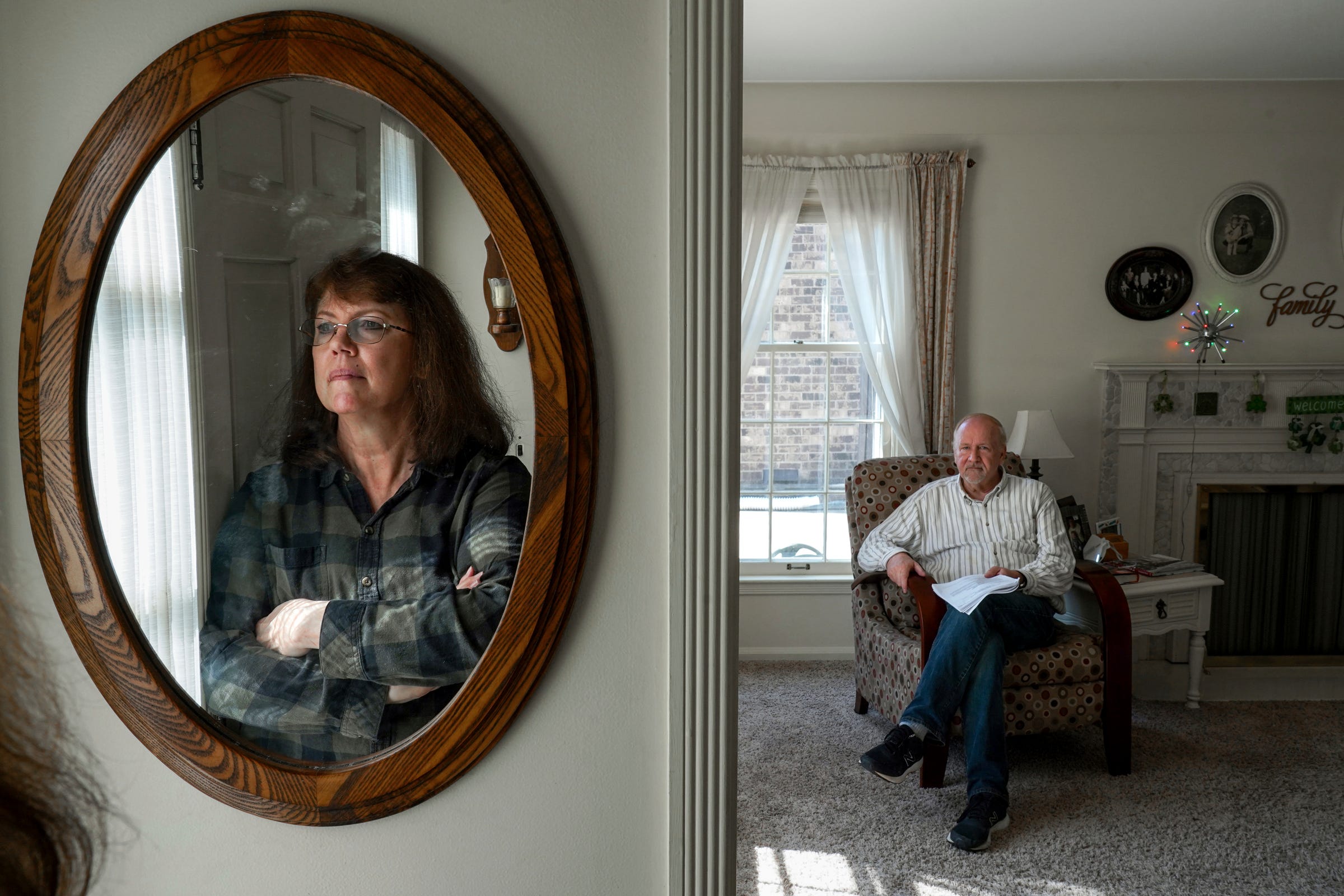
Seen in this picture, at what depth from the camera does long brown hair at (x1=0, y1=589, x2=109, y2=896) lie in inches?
21.2

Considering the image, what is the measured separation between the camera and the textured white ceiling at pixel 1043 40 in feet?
9.93

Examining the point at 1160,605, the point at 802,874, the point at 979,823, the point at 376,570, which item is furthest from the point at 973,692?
the point at 376,570

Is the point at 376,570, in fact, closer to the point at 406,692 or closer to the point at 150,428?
the point at 406,692

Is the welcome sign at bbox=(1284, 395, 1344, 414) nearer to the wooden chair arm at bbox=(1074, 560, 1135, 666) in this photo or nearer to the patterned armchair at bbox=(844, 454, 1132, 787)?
the patterned armchair at bbox=(844, 454, 1132, 787)

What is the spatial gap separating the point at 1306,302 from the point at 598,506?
14.0 ft

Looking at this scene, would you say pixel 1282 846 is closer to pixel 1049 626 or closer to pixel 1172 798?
pixel 1172 798

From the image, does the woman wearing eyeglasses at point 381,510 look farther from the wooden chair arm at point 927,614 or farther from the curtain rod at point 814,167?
the curtain rod at point 814,167

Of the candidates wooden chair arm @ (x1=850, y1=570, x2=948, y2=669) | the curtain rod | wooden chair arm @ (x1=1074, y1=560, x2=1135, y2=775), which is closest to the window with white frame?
the curtain rod

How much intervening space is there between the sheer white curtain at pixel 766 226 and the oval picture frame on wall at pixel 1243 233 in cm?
186

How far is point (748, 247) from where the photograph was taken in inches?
153

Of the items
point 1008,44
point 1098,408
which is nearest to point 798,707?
point 1098,408

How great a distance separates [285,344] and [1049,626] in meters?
2.71

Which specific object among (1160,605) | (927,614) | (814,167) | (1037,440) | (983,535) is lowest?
(1160,605)

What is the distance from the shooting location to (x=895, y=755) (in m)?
2.65
